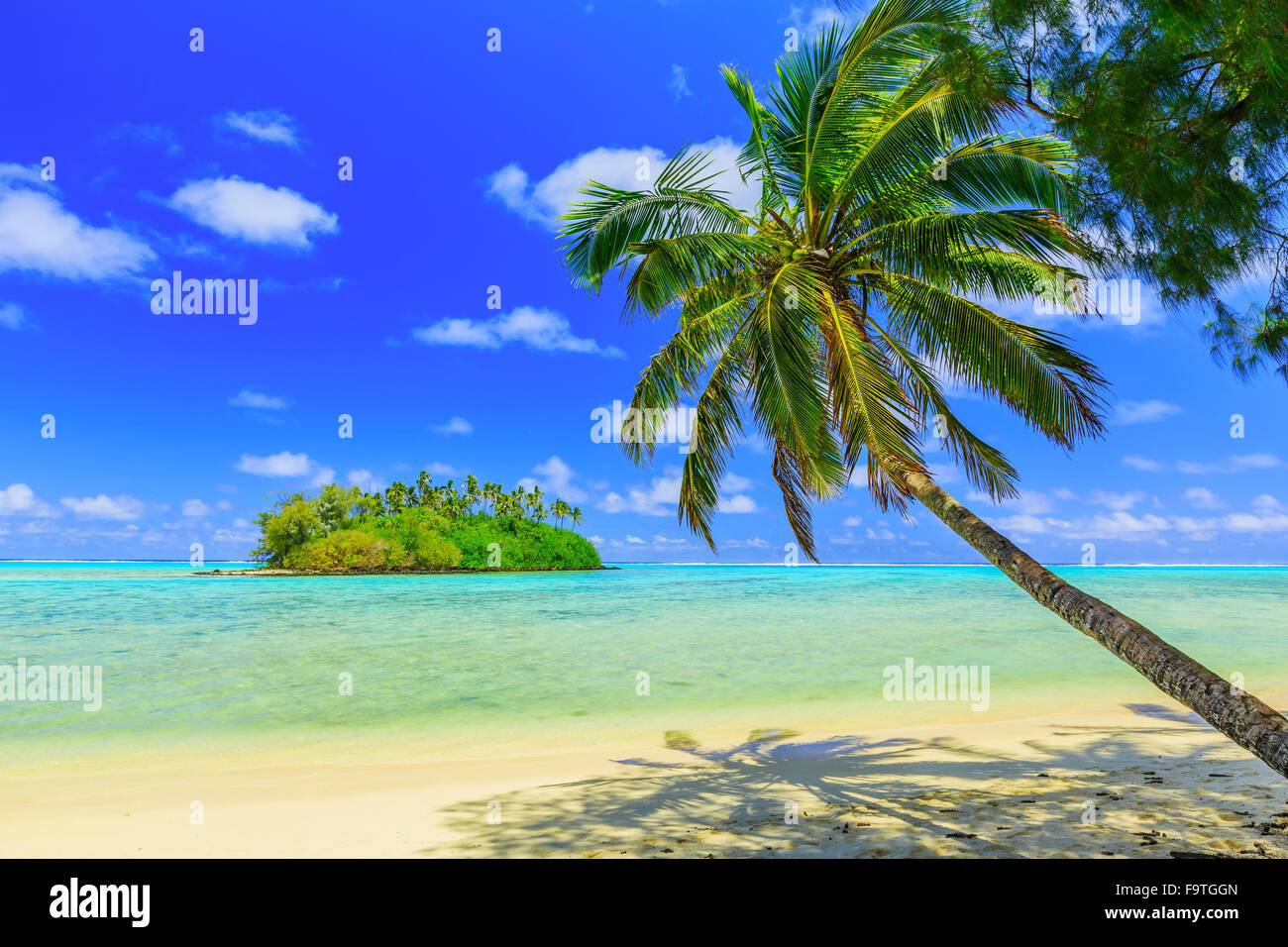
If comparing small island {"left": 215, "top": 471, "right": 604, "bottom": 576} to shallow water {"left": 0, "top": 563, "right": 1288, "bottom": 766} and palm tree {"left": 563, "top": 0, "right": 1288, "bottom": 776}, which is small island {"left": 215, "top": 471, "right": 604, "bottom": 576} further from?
palm tree {"left": 563, "top": 0, "right": 1288, "bottom": 776}

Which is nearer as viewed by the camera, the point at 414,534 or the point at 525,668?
the point at 525,668

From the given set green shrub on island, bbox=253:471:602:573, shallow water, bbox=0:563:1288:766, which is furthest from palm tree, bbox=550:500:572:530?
shallow water, bbox=0:563:1288:766

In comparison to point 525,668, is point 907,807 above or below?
above

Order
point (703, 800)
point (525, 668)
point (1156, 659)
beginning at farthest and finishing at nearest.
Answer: point (525, 668) < point (703, 800) < point (1156, 659)

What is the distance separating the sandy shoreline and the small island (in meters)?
61.1

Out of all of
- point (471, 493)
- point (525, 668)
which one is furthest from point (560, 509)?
point (525, 668)

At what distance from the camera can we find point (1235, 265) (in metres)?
4.09

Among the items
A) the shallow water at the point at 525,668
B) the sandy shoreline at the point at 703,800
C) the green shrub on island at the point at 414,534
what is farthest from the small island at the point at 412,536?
the sandy shoreline at the point at 703,800

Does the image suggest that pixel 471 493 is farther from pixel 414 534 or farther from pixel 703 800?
pixel 703 800

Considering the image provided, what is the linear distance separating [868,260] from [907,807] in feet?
16.2

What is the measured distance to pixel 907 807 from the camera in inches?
199

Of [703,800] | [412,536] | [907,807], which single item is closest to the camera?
[907,807]

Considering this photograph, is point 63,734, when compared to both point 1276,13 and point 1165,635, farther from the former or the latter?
point 1165,635

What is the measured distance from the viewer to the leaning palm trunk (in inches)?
116
